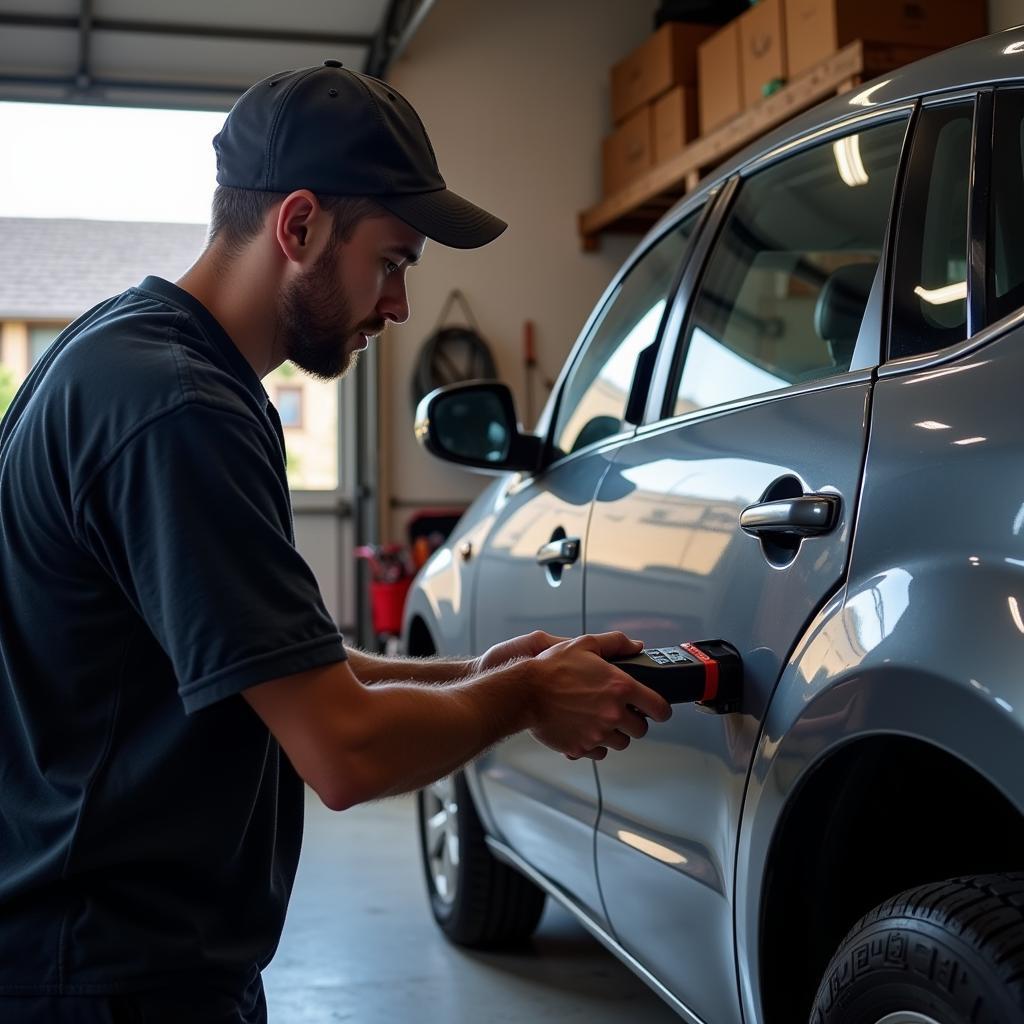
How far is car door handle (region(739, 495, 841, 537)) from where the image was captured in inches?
62.9

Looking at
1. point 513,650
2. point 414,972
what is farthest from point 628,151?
point 513,650

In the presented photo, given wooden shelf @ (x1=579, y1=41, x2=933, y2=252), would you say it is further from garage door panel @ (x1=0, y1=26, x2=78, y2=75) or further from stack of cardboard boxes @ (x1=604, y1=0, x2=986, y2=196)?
garage door panel @ (x1=0, y1=26, x2=78, y2=75)

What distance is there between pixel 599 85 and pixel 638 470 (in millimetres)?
7061

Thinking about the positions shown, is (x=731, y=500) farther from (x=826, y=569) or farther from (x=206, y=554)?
(x=206, y=554)

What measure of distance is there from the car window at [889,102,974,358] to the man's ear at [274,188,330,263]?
70cm

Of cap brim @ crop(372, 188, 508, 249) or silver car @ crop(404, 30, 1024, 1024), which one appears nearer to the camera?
silver car @ crop(404, 30, 1024, 1024)

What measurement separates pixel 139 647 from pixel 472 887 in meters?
2.26

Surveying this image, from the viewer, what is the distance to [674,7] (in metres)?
7.61

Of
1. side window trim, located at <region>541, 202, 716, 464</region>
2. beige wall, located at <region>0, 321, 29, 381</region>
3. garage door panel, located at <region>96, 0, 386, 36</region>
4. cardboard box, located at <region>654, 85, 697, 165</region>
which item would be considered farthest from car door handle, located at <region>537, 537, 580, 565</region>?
beige wall, located at <region>0, 321, 29, 381</region>

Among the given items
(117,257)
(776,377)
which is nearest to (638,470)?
(776,377)

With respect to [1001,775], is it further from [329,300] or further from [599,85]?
[599,85]

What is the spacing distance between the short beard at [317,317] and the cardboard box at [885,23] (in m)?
4.57

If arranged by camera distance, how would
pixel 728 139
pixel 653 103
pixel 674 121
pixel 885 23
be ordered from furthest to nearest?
pixel 653 103, pixel 674 121, pixel 728 139, pixel 885 23

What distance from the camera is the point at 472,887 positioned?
11.4 feet
